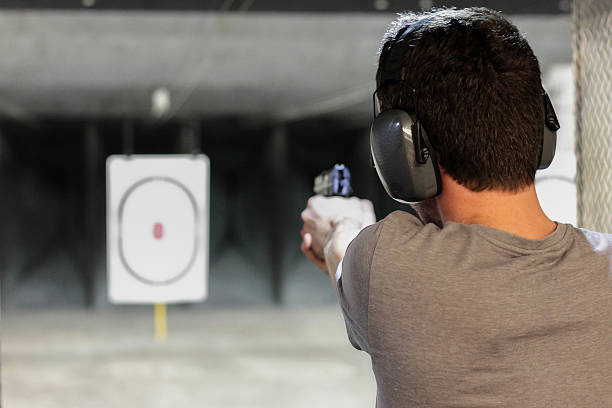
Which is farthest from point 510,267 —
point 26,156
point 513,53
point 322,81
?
point 26,156

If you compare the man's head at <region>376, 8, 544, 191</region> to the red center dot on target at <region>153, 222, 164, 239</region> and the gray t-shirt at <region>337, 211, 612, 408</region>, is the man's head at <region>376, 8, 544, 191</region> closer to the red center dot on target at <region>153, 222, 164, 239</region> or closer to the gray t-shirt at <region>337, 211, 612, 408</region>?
the gray t-shirt at <region>337, 211, 612, 408</region>

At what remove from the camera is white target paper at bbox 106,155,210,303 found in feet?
15.4

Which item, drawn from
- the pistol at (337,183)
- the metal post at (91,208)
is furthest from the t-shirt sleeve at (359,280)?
the metal post at (91,208)

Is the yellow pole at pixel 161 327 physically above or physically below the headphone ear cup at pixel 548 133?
below

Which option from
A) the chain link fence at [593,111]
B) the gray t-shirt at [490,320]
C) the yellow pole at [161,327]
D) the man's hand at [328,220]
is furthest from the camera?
the yellow pole at [161,327]

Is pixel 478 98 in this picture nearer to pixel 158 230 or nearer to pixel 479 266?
pixel 479 266

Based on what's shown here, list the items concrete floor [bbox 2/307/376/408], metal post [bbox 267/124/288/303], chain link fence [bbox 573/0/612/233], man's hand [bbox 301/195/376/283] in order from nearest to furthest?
man's hand [bbox 301/195/376/283] → chain link fence [bbox 573/0/612/233] → concrete floor [bbox 2/307/376/408] → metal post [bbox 267/124/288/303]

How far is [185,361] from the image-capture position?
14.1 ft

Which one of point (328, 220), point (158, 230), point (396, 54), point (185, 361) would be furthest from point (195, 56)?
point (396, 54)

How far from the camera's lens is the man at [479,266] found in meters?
0.50

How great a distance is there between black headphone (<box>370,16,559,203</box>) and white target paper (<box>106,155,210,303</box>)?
163 inches

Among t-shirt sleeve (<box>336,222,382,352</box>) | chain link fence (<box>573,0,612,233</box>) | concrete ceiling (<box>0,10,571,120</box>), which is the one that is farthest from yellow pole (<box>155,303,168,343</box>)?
t-shirt sleeve (<box>336,222,382,352</box>)

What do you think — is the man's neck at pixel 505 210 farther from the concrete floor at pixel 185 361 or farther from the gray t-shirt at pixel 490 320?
the concrete floor at pixel 185 361

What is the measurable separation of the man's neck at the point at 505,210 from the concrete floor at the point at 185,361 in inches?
114
